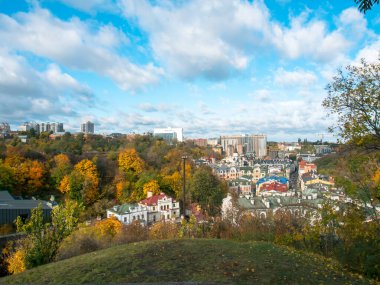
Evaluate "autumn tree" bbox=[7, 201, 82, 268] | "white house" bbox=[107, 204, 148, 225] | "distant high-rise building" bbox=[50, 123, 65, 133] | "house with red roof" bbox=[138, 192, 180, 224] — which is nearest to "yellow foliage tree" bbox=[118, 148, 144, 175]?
"house with red roof" bbox=[138, 192, 180, 224]

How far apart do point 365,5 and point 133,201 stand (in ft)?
111

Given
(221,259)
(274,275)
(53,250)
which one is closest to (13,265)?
(53,250)

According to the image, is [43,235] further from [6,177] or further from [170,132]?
[170,132]

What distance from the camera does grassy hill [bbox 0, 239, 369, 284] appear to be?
19.0ft

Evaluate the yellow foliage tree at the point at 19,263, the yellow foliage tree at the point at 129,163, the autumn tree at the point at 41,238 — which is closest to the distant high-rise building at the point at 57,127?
the yellow foliage tree at the point at 129,163

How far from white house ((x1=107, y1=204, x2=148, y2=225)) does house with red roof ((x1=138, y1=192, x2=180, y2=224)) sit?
1.11 m

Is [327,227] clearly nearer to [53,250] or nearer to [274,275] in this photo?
[274,275]

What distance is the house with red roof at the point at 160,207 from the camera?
3074 centimetres

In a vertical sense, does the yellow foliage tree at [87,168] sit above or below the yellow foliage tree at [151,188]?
above

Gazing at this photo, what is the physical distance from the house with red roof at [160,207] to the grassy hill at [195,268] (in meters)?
23.0

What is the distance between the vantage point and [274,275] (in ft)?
19.6

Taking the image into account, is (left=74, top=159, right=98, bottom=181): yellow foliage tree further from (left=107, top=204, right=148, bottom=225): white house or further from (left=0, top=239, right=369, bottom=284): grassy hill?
(left=0, top=239, right=369, bottom=284): grassy hill

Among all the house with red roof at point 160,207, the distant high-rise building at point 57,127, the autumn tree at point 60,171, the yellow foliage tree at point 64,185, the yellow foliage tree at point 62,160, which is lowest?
the house with red roof at point 160,207

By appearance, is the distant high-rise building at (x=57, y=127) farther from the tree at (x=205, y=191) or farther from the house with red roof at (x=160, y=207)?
the tree at (x=205, y=191)
